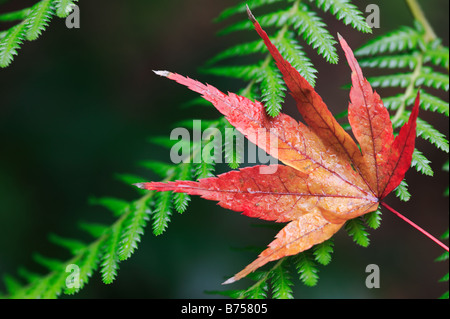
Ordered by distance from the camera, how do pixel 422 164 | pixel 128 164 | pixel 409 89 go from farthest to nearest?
pixel 128 164 < pixel 409 89 < pixel 422 164

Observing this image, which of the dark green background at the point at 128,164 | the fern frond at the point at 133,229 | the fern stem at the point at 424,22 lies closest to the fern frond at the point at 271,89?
the fern frond at the point at 133,229

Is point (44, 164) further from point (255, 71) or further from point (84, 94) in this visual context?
point (255, 71)

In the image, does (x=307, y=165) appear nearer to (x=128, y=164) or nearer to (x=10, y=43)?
(x=10, y=43)

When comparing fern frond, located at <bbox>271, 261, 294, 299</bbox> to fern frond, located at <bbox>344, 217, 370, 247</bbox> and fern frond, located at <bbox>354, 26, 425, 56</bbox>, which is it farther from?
fern frond, located at <bbox>354, 26, 425, 56</bbox>

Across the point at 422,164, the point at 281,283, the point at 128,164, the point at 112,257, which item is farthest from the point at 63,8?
the point at 128,164

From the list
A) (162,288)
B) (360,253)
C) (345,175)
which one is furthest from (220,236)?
(345,175)
